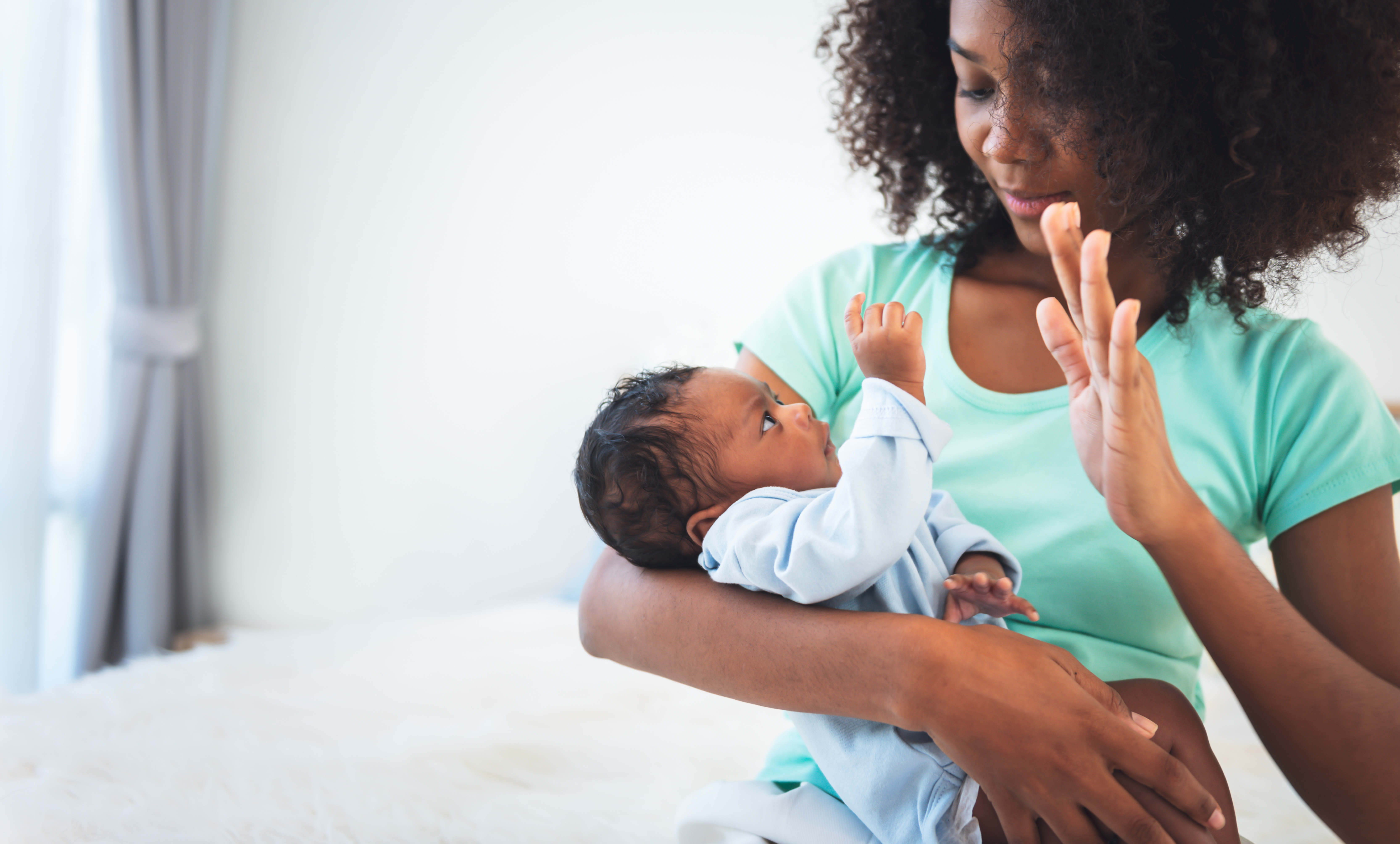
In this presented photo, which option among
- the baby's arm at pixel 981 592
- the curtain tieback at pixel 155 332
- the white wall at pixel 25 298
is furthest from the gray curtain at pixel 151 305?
the baby's arm at pixel 981 592

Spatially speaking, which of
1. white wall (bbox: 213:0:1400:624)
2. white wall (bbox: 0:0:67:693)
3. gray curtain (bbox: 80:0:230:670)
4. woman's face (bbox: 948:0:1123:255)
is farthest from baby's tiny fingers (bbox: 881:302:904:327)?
gray curtain (bbox: 80:0:230:670)

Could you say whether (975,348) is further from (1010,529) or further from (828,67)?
(828,67)

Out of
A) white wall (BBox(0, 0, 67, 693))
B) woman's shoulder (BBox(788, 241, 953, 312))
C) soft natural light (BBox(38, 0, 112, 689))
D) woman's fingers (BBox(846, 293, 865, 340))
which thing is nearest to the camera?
woman's fingers (BBox(846, 293, 865, 340))

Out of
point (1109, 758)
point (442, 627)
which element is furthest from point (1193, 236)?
point (442, 627)

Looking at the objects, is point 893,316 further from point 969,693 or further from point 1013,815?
point 1013,815

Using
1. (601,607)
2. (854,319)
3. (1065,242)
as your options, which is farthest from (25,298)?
(1065,242)

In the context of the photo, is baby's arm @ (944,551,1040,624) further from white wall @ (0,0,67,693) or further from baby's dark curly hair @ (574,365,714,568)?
white wall @ (0,0,67,693)

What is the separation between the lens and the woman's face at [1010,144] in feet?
3.30

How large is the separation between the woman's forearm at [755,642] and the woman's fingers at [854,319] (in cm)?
28

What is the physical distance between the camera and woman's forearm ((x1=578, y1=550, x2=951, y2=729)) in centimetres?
80

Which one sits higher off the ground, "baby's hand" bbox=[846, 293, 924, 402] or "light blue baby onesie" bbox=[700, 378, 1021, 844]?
"baby's hand" bbox=[846, 293, 924, 402]

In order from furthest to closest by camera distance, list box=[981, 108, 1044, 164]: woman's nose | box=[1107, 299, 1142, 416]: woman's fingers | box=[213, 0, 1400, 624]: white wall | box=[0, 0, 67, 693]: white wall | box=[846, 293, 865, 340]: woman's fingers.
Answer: box=[213, 0, 1400, 624]: white wall → box=[0, 0, 67, 693]: white wall → box=[981, 108, 1044, 164]: woman's nose → box=[846, 293, 865, 340]: woman's fingers → box=[1107, 299, 1142, 416]: woman's fingers

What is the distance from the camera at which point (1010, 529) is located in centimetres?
106

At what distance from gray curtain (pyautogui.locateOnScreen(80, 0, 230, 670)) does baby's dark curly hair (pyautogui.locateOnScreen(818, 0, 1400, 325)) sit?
226 centimetres
